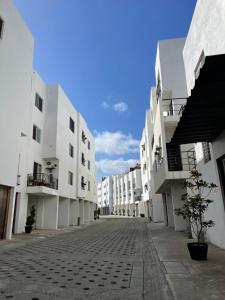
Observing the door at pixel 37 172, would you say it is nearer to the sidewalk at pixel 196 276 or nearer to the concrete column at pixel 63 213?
the concrete column at pixel 63 213

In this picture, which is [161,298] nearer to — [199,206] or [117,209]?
[199,206]

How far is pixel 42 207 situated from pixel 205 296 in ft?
57.2

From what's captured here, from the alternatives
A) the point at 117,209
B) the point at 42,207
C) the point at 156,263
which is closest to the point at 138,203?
the point at 117,209

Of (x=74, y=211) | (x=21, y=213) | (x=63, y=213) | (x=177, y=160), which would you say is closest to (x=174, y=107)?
(x=177, y=160)

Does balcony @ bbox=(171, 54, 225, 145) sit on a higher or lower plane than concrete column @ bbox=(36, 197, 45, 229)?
higher

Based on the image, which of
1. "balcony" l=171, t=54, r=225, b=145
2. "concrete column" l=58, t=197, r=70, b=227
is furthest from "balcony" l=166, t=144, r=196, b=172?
"concrete column" l=58, t=197, r=70, b=227

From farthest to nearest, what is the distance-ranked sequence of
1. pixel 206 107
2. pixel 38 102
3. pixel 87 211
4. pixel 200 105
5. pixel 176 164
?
1. pixel 87 211
2. pixel 38 102
3. pixel 176 164
4. pixel 206 107
5. pixel 200 105

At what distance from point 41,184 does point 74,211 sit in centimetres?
944

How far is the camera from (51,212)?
1930 centimetres

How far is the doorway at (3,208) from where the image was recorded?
1169cm

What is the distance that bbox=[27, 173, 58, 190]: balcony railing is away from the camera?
56.4 ft

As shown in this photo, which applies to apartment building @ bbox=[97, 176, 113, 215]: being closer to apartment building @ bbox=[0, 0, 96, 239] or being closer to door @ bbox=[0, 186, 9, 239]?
apartment building @ bbox=[0, 0, 96, 239]

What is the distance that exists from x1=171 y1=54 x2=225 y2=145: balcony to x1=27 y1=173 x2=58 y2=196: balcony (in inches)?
474

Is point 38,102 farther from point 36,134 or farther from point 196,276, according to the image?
point 196,276
